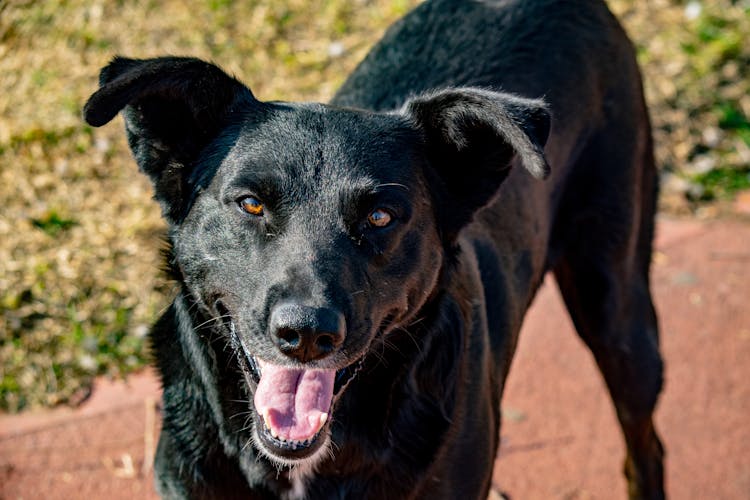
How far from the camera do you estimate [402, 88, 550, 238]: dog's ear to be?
264cm

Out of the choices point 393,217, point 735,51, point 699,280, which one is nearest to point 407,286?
Result: point 393,217

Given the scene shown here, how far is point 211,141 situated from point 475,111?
2.45 feet

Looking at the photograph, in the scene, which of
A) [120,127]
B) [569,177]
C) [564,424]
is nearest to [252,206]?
[569,177]

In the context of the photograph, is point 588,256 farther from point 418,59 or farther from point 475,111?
point 475,111

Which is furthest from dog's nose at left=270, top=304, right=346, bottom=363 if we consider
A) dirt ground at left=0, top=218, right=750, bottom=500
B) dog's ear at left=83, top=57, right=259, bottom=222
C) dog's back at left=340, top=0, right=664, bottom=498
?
dirt ground at left=0, top=218, right=750, bottom=500

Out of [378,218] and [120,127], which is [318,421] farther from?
[120,127]

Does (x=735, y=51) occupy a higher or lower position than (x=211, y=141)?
lower

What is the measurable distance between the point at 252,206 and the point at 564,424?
95.3 inches

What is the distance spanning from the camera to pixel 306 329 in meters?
2.34

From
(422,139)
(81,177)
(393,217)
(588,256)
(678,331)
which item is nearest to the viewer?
(393,217)

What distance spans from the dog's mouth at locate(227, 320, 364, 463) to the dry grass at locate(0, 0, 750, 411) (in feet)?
6.67

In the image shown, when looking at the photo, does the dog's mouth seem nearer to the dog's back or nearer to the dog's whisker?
the dog's whisker

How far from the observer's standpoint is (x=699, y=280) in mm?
5320

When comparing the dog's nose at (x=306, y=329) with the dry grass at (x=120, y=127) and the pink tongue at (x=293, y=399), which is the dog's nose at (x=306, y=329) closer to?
the pink tongue at (x=293, y=399)
